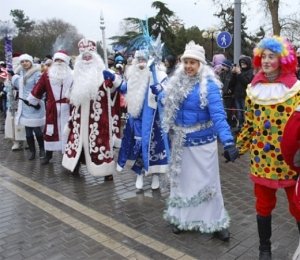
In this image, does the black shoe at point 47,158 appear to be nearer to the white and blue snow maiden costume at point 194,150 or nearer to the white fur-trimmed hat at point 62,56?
the white fur-trimmed hat at point 62,56

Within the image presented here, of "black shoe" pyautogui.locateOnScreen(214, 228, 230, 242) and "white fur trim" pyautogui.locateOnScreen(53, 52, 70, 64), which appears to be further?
"white fur trim" pyautogui.locateOnScreen(53, 52, 70, 64)

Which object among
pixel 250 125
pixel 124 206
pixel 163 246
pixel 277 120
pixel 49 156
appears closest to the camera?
pixel 277 120

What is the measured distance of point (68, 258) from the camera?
376 centimetres

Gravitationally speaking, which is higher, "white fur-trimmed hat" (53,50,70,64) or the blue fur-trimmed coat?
"white fur-trimmed hat" (53,50,70,64)

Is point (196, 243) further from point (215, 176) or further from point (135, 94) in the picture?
point (135, 94)

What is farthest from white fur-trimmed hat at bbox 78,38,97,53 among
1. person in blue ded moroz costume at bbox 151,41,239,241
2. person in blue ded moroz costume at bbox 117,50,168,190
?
person in blue ded moroz costume at bbox 151,41,239,241

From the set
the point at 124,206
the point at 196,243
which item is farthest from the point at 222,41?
the point at 196,243

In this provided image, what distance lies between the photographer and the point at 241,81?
930 centimetres

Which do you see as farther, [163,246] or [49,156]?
[49,156]

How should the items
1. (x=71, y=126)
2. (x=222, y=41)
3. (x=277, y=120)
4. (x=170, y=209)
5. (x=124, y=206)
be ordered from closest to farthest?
(x=277, y=120)
(x=170, y=209)
(x=124, y=206)
(x=71, y=126)
(x=222, y=41)

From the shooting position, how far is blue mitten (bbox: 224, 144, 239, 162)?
3.46m

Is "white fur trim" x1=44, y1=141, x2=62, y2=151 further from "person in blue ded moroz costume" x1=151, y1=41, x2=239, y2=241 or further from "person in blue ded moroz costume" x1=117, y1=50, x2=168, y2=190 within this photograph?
"person in blue ded moroz costume" x1=151, y1=41, x2=239, y2=241

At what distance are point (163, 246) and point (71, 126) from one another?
10.1ft

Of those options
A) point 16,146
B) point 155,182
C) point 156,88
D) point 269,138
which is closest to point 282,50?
point 269,138
